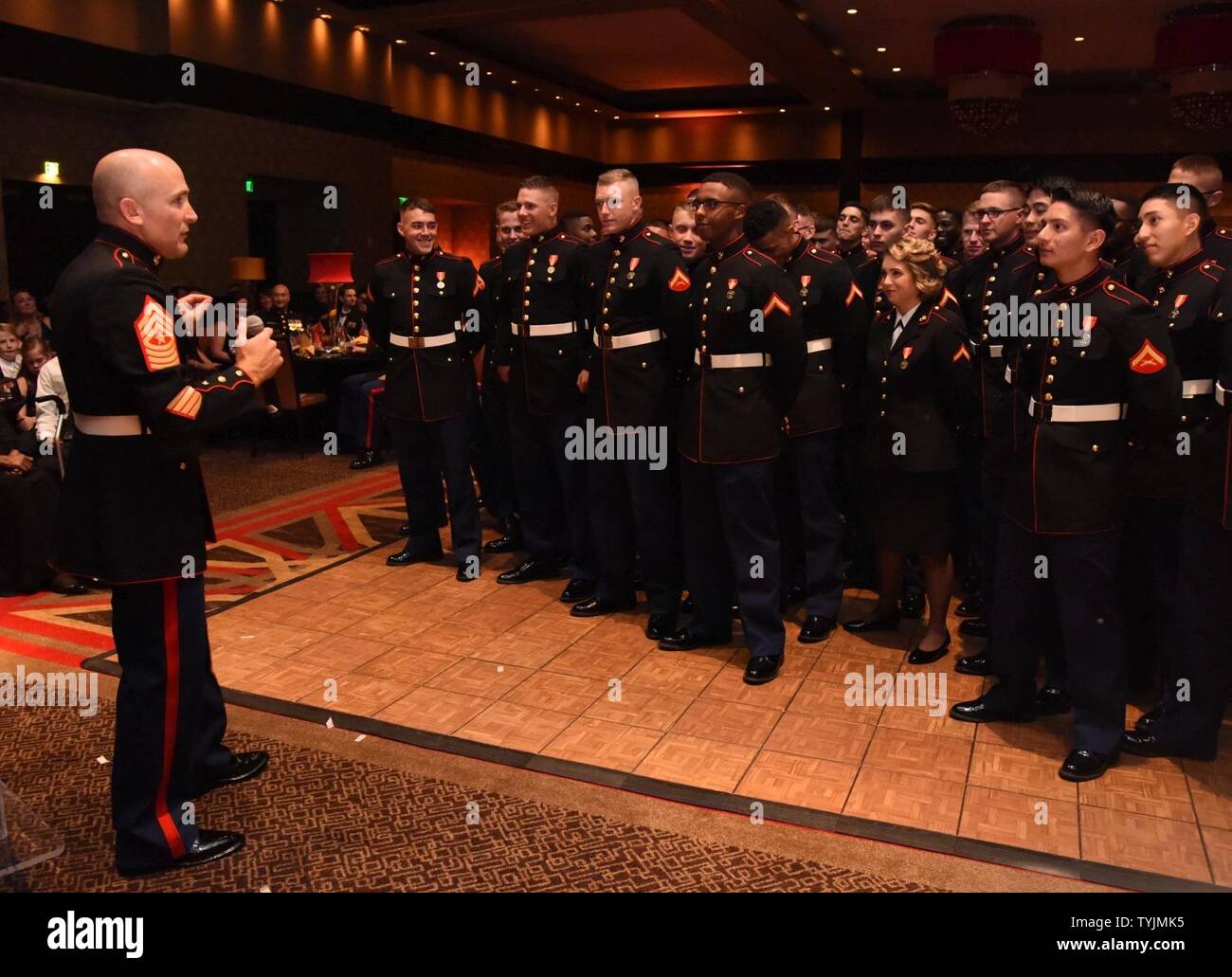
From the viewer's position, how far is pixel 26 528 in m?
4.94

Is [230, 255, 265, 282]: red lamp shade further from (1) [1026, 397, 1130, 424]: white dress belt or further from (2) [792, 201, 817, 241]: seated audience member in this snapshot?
(1) [1026, 397, 1130, 424]: white dress belt

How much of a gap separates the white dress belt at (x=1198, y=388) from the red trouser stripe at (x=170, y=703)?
312 cm

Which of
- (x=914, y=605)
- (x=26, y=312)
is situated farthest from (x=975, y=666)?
(x=26, y=312)

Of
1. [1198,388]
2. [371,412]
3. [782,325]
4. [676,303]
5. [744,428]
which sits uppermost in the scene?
[676,303]

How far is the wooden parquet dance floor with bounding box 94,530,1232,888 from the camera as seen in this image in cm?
282

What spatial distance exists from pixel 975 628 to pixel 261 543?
3886mm

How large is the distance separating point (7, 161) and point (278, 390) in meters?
3.20

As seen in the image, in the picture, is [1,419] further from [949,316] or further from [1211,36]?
[1211,36]

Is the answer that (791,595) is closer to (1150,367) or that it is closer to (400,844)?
(1150,367)

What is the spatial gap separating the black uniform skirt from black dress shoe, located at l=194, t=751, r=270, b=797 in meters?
2.37

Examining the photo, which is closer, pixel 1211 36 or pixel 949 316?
pixel 949 316

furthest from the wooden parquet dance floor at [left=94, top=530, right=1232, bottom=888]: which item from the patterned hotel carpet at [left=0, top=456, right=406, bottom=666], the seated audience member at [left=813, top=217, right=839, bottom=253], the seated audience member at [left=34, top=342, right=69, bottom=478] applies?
the seated audience member at [left=813, top=217, right=839, bottom=253]

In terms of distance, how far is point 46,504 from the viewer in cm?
505
